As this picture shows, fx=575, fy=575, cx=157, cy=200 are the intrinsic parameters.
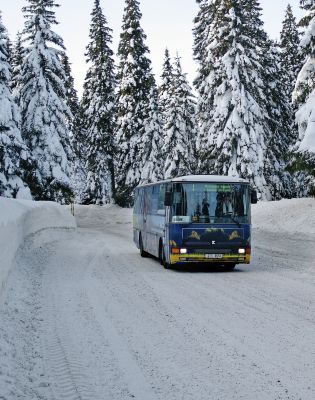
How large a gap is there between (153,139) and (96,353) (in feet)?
133

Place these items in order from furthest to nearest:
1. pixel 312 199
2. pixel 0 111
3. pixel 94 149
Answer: pixel 94 149, pixel 0 111, pixel 312 199

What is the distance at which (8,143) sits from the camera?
30.3 meters

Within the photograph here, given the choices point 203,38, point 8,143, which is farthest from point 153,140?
point 8,143

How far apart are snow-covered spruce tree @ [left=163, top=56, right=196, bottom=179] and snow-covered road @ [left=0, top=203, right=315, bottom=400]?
108ft

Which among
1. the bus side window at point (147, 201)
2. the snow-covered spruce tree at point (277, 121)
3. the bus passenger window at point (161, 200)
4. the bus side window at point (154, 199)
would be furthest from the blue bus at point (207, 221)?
the snow-covered spruce tree at point (277, 121)

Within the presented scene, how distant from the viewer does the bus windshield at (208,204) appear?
15562 mm

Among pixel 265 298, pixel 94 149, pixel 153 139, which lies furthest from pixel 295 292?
pixel 94 149

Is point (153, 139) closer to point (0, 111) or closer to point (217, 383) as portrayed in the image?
point (0, 111)

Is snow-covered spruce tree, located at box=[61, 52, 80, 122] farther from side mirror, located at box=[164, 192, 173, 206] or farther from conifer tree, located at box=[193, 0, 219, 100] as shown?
side mirror, located at box=[164, 192, 173, 206]

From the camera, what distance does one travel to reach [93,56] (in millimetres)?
52000

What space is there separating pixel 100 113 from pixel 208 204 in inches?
1411

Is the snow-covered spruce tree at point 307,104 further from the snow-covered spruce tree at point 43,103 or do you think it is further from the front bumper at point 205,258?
the snow-covered spruce tree at point 43,103

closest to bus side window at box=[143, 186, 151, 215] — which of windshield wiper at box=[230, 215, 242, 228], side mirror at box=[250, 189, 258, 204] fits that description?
windshield wiper at box=[230, 215, 242, 228]

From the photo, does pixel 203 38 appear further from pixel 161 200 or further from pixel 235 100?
pixel 161 200
